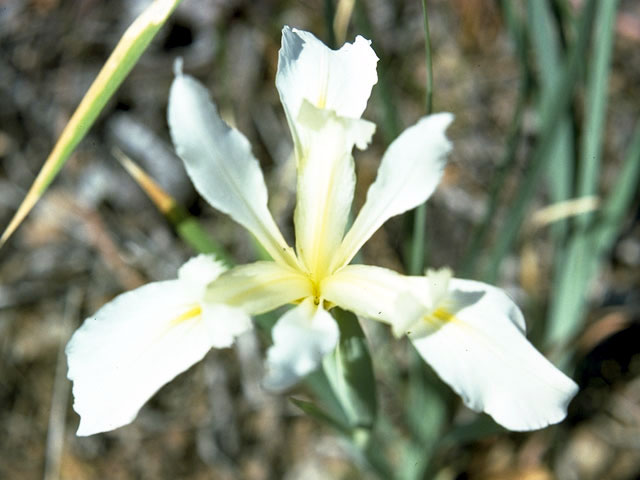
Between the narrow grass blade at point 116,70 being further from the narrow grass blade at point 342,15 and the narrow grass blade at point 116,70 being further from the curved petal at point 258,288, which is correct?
the narrow grass blade at point 342,15

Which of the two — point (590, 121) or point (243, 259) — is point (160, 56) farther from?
point (590, 121)

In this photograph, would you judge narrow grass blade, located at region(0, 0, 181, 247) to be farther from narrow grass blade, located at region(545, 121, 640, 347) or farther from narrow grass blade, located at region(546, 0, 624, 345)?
narrow grass blade, located at region(545, 121, 640, 347)

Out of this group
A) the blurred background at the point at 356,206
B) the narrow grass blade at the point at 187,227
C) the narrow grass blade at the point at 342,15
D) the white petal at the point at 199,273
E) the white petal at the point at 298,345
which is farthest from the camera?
A: the narrow grass blade at the point at 342,15

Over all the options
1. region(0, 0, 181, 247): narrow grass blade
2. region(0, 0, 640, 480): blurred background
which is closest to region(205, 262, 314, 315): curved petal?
region(0, 0, 181, 247): narrow grass blade

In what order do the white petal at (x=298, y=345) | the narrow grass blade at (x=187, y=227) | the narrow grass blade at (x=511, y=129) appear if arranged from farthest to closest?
1. the narrow grass blade at (x=511, y=129)
2. the narrow grass blade at (x=187, y=227)
3. the white petal at (x=298, y=345)

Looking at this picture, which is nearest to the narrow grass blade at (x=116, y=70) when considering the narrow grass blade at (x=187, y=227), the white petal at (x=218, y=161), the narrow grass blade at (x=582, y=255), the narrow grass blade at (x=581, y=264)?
the white petal at (x=218, y=161)

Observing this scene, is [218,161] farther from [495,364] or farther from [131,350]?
[495,364]

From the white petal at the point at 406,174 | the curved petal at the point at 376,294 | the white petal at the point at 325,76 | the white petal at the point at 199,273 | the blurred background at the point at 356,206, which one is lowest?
the blurred background at the point at 356,206
